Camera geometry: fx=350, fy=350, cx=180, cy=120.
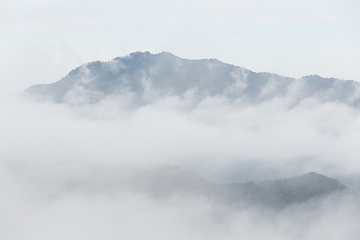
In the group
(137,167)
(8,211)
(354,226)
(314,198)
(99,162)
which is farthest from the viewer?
(99,162)

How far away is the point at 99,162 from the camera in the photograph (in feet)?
546

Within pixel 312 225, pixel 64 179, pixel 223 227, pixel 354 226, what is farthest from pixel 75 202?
pixel 354 226

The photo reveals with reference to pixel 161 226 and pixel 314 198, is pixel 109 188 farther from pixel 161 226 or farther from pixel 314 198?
pixel 314 198

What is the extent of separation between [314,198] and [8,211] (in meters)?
106

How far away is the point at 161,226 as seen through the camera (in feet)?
383

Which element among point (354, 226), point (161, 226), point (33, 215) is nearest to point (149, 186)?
point (161, 226)

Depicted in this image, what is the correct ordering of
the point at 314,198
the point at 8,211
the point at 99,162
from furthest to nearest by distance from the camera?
the point at 99,162 → the point at 8,211 → the point at 314,198

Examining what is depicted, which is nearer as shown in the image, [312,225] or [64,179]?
[312,225]

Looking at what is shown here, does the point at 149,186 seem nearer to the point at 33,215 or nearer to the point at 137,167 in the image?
the point at 137,167

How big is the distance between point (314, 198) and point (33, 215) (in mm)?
94766

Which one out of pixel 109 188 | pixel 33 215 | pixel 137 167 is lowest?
pixel 33 215

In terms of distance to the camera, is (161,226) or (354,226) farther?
(161,226)

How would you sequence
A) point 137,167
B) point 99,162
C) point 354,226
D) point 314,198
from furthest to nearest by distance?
point 99,162 → point 137,167 → point 314,198 → point 354,226

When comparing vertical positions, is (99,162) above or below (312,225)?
above
